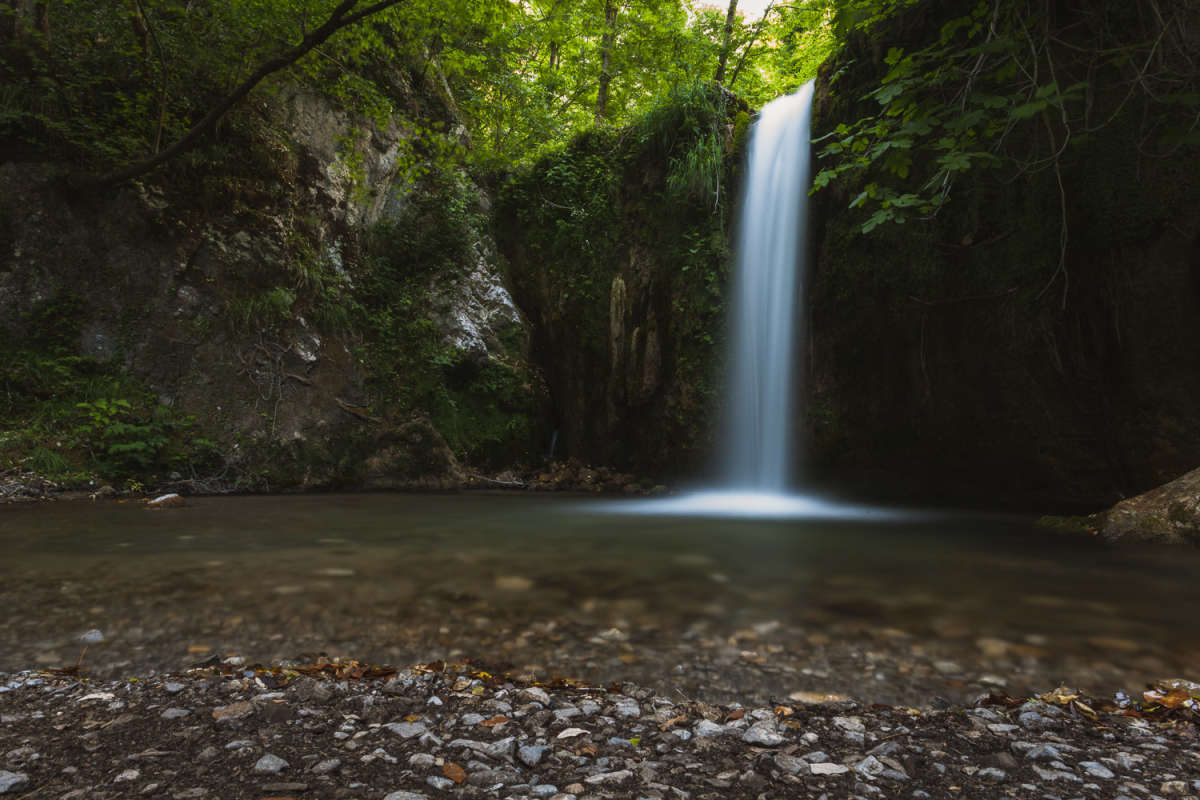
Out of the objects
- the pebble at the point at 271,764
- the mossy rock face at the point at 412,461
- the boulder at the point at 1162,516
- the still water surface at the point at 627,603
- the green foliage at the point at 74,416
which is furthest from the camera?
the mossy rock face at the point at 412,461

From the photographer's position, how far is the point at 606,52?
11.8 metres

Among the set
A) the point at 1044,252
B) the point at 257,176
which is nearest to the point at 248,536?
the point at 257,176

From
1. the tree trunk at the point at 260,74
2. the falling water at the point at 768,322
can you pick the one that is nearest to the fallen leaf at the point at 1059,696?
the falling water at the point at 768,322

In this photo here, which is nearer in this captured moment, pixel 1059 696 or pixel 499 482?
pixel 1059 696

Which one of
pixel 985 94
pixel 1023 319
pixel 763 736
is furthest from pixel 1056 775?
pixel 985 94

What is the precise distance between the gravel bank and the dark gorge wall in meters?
4.42

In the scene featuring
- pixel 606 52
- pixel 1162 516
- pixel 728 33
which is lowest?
pixel 1162 516

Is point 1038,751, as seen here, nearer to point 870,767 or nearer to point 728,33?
point 870,767

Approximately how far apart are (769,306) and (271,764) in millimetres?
7248

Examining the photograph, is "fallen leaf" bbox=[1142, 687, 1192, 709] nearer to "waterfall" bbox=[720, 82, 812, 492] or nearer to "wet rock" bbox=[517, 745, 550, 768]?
"wet rock" bbox=[517, 745, 550, 768]

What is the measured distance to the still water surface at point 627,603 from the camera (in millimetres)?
1896

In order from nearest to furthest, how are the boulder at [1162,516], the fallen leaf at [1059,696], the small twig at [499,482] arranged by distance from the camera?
the fallen leaf at [1059,696] → the boulder at [1162,516] → the small twig at [499,482]

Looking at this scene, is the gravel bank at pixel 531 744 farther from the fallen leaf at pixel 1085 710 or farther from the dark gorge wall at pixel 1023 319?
the dark gorge wall at pixel 1023 319

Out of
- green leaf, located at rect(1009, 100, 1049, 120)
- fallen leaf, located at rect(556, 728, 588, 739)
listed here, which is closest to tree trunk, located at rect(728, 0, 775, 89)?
green leaf, located at rect(1009, 100, 1049, 120)
